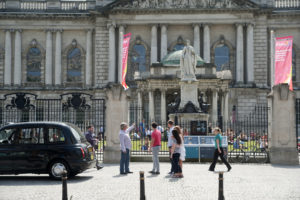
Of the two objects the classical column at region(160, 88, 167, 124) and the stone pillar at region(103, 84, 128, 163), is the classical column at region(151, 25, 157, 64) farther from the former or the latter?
the stone pillar at region(103, 84, 128, 163)

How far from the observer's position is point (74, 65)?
2277 inches

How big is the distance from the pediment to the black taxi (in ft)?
128

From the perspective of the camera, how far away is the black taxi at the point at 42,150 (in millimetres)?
16047

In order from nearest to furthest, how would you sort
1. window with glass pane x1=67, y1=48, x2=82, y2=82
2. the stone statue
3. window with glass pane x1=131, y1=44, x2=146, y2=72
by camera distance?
1. the stone statue
2. window with glass pane x1=131, y1=44, x2=146, y2=72
3. window with glass pane x1=67, y1=48, x2=82, y2=82

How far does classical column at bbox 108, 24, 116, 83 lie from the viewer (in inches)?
2133

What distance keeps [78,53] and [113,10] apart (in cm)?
785

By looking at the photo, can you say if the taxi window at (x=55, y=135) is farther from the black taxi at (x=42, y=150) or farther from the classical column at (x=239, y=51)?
the classical column at (x=239, y=51)

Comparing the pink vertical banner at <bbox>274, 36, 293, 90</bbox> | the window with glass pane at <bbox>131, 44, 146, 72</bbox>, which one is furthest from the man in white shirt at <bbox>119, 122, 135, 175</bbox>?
the window with glass pane at <bbox>131, 44, 146, 72</bbox>

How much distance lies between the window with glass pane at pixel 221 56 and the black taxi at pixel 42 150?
40610mm

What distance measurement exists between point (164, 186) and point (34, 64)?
46.3 metres

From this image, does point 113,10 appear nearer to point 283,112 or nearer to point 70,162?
point 283,112

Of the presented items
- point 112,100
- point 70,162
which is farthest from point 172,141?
point 112,100

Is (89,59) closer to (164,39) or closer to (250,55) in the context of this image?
(164,39)

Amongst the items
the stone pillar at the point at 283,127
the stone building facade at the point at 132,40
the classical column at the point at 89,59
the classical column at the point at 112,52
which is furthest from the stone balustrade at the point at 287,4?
the stone pillar at the point at 283,127
